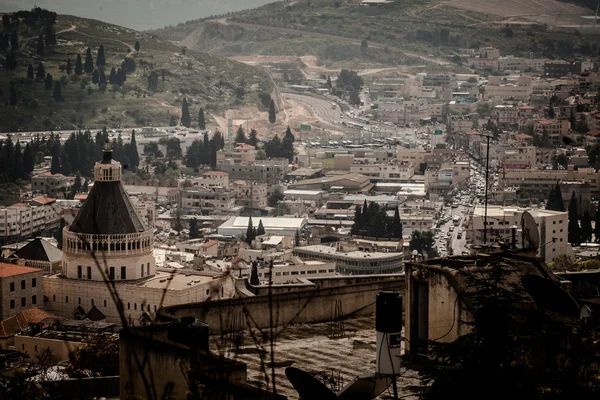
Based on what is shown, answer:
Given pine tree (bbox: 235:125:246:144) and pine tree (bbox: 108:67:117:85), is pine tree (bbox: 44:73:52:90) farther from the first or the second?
pine tree (bbox: 235:125:246:144)

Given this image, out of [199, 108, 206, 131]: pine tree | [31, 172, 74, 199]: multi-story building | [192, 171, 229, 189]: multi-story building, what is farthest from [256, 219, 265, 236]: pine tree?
[199, 108, 206, 131]: pine tree

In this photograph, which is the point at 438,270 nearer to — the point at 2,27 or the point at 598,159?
the point at 598,159

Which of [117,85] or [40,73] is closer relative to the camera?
[40,73]

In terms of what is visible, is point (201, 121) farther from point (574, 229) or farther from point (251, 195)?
point (574, 229)

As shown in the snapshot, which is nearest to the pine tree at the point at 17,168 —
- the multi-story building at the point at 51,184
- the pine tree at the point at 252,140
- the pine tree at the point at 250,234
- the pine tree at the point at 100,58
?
the multi-story building at the point at 51,184

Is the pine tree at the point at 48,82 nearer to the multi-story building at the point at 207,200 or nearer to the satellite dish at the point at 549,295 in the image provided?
the multi-story building at the point at 207,200

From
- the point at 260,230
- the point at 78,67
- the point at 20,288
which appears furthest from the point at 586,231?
the point at 78,67

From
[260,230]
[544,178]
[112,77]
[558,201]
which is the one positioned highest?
[112,77]

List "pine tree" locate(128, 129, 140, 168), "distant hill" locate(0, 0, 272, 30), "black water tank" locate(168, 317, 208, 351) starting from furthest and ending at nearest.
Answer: "distant hill" locate(0, 0, 272, 30), "pine tree" locate(128, 129, 140, 168), "black water tank" locate(168, 317, 208, 351)
